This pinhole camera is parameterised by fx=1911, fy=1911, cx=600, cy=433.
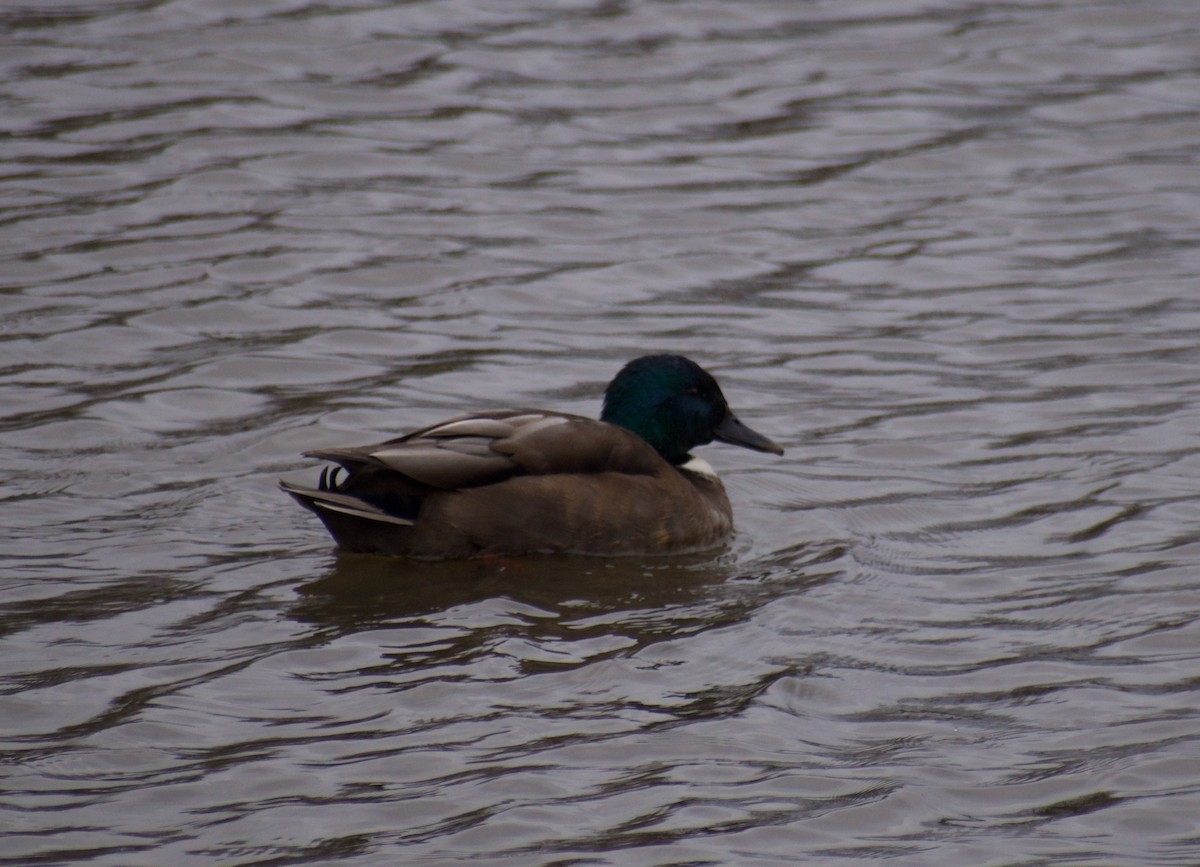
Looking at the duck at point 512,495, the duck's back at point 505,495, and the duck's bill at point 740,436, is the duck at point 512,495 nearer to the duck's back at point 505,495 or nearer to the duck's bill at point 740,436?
the duck's back at point 505,495

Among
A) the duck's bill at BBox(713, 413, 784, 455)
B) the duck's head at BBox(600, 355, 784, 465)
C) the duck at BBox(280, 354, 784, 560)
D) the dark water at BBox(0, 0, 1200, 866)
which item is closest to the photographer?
the dark water at BBox(0, 0, 1200, 866)

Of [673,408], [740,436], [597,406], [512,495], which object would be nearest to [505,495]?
[512,495]

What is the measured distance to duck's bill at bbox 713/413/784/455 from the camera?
8.10 m

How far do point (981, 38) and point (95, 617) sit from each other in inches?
396

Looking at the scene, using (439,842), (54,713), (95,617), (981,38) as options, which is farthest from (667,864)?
(981,38)

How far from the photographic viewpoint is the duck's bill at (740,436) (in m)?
8.10

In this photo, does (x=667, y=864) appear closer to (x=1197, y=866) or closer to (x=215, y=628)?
(x=1197, y=866)

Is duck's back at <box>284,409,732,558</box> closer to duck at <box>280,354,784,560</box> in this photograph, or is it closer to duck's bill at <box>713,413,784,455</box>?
duck at <box>280,354,784,560</box>

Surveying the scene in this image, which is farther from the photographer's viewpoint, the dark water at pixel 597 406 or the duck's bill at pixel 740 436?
the duck's bill at pixel 740 436

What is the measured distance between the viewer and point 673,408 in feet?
26.5

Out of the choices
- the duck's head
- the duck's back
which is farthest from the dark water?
the duck's head

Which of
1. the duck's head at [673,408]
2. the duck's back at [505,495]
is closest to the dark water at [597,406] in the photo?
the duck's back at [505,495]

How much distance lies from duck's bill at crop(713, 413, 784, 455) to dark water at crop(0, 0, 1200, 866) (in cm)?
26

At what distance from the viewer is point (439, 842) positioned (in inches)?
197
